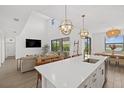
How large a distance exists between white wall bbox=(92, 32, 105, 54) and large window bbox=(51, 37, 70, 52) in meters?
2.12

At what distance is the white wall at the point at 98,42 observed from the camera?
303 inches

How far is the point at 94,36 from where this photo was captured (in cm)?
816

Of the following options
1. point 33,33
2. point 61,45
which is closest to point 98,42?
point 61,45

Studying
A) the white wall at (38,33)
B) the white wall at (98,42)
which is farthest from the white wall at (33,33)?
the white wall at (98,42)

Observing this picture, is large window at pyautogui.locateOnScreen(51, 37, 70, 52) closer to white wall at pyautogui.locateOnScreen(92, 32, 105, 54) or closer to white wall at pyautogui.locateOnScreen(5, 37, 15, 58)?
white wall at pyautogui.locateOnScreen(92, 32, 105, 54)

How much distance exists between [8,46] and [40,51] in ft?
12.1

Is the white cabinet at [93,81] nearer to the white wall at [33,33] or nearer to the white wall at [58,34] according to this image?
the white wall at [58,34]

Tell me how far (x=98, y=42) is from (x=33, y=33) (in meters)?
6.07

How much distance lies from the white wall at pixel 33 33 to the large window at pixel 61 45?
1171mm

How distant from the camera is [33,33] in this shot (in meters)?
9.77

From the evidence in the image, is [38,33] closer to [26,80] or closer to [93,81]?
[26,80]

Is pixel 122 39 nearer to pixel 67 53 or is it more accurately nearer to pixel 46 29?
pixel 67 53

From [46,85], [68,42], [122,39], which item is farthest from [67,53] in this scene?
[46,85]

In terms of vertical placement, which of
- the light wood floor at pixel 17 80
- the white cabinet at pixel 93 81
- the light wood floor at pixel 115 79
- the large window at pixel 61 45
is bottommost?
the light wood floor at pixel 17 80
